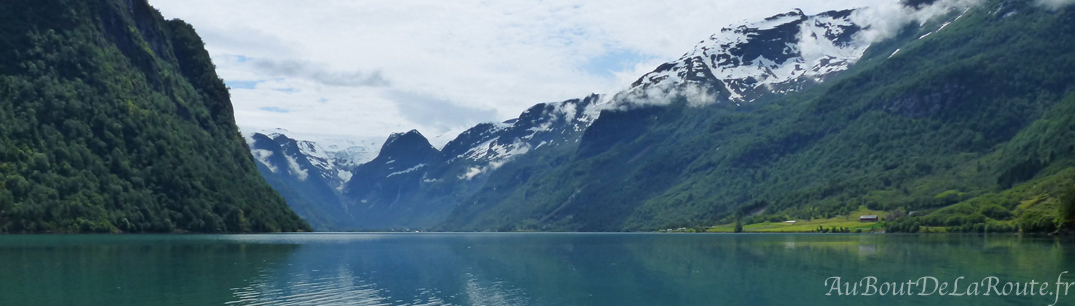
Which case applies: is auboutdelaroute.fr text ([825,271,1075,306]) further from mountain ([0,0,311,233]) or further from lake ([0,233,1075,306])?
mountain ([0,0,311,233])

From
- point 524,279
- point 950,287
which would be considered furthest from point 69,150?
point 950,287

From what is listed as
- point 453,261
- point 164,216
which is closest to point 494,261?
point 453,261

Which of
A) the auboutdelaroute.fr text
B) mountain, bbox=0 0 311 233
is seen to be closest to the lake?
the auboutdelaroute.fr text

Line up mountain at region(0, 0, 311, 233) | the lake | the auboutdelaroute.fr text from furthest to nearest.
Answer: mountain at region(0, 0, 311, 233)
the auboutdelaroute.fr text
the lake

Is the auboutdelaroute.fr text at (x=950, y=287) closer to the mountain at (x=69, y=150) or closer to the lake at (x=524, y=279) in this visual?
the lake at (x=524, y=279)

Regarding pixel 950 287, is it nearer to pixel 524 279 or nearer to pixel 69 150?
pixel 524 279

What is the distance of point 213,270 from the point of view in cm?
7719

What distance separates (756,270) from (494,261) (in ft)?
116

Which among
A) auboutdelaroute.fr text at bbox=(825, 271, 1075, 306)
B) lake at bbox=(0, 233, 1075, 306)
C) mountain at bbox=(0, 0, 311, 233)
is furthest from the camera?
mountain at bbox=(0, 0, 311, 233)

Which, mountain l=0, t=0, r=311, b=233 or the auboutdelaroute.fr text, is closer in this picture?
the auboutdelaroute.fr text

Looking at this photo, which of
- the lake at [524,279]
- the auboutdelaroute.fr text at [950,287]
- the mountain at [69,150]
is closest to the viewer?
the lake at [524,279]

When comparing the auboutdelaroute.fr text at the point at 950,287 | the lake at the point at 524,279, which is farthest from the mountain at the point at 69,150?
the auboutdelaroute.fr text at the point at 950,287

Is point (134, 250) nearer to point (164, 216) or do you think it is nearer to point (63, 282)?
point (63, 282)

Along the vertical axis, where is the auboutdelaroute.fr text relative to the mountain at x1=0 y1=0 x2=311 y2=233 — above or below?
below
